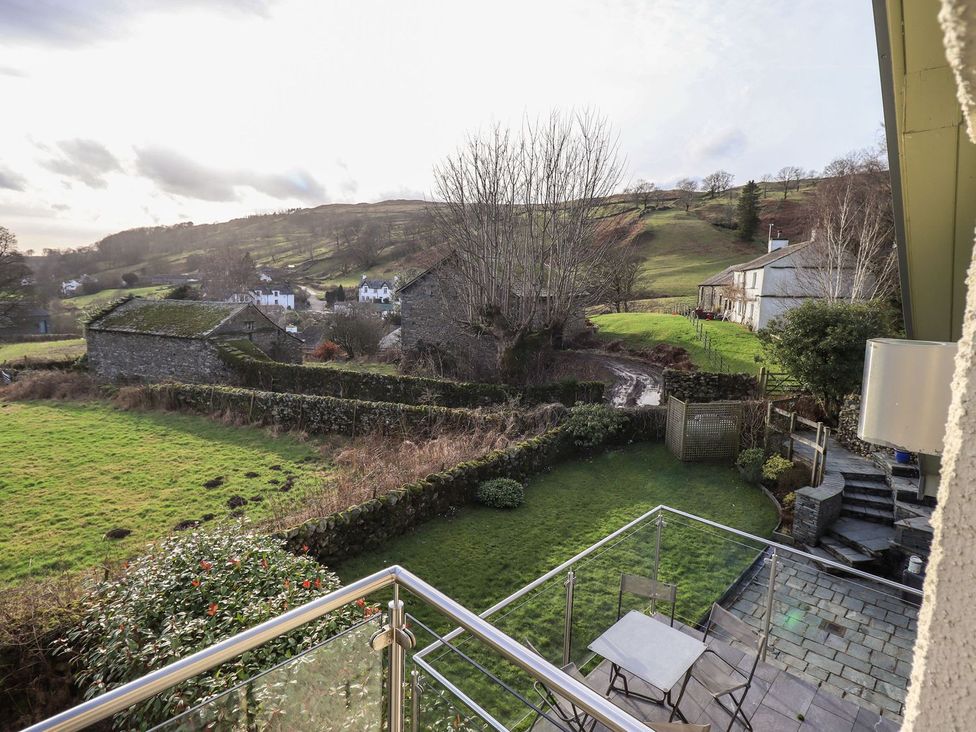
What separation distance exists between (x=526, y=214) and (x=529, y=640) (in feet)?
53.6

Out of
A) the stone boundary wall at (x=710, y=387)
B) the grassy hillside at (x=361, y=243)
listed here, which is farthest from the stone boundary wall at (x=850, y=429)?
the grassy hillside at (x=361, y=243)

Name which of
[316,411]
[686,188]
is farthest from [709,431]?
[686,188]

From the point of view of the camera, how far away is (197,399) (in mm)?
17875

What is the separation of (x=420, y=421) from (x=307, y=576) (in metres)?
8.93

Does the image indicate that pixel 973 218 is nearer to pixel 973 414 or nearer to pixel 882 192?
pixel 973 414

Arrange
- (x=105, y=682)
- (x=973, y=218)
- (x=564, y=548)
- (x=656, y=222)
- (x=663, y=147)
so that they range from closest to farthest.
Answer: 1. (x=973, y=218)
2. (x=105, y=682)
3. (x=564, y=548)
4. (x=663, y=147)
5. (x=656, y=222)

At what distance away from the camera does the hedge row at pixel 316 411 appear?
560 inches

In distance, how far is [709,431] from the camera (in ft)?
43.0

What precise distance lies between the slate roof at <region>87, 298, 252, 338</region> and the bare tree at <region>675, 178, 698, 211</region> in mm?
74202

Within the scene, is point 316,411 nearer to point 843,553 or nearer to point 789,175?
point 843,553

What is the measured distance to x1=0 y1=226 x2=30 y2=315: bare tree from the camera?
4034 cm

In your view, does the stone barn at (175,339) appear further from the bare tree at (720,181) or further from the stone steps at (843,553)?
the bare tree at (720,181)

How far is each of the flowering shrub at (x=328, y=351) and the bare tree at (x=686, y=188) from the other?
6750cm

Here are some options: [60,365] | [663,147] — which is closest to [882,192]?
[663,147]
